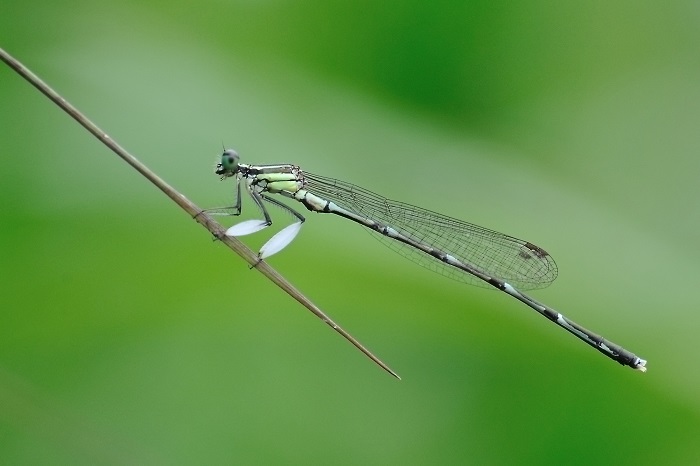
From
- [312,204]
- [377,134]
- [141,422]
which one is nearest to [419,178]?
[377,134]

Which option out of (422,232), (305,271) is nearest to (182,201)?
(305,271)

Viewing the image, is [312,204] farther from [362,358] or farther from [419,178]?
[362,358]

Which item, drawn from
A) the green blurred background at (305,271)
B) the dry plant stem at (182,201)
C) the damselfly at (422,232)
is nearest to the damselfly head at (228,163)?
the damselfly at (422,232)

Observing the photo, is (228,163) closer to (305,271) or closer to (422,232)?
(305,271)

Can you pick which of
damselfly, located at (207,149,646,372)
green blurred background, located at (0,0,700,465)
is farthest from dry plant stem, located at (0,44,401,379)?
damselfly, located at (207,149,646,372)

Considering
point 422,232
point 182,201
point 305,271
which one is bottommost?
point 182,201

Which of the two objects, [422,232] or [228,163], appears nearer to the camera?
[228,163]

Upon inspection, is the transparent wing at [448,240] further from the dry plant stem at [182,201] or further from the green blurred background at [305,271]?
the dry plant stem at [182,201]
